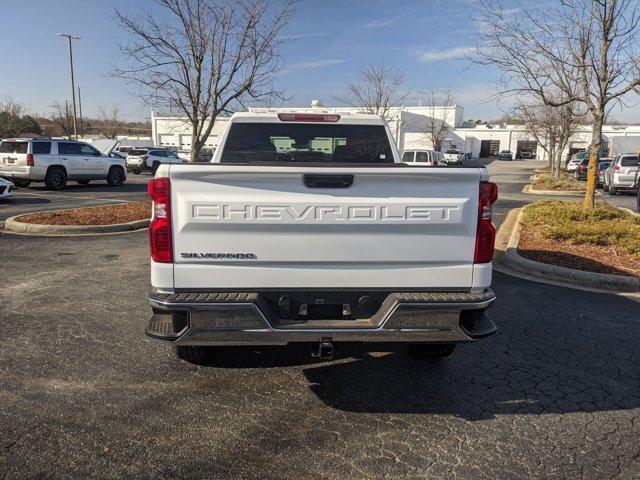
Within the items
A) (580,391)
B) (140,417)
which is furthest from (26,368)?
(580,391)

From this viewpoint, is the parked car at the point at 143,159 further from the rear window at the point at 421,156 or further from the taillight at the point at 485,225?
the taillight at the point at 485,225

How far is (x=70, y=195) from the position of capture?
16.6m

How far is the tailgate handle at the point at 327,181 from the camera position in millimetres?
2943

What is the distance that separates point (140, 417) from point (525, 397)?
2707 millimetres

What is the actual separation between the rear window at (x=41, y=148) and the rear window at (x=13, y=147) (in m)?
0.30

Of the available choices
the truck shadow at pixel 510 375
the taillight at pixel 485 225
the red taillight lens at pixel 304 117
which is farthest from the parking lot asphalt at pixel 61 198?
the taillight at pixel 485 225

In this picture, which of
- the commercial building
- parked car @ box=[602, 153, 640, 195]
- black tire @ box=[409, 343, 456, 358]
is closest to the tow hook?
black tire @ box=[409, 343, 456, 358]

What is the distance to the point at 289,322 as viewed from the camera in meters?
3.05

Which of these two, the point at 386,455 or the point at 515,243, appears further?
the point at 515,243

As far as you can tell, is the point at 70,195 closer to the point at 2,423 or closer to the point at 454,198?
the point at 2,423

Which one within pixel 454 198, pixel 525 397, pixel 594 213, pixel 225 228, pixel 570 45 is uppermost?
pixel 570 45

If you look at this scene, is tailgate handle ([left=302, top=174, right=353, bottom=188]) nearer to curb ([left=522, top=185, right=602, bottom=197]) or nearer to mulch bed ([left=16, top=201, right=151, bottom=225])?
mulch bed ([left=16, top=201, right=151, bottom=225])

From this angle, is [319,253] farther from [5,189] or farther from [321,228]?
[5,189]

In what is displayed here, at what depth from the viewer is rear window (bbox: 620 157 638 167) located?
2005 cm
